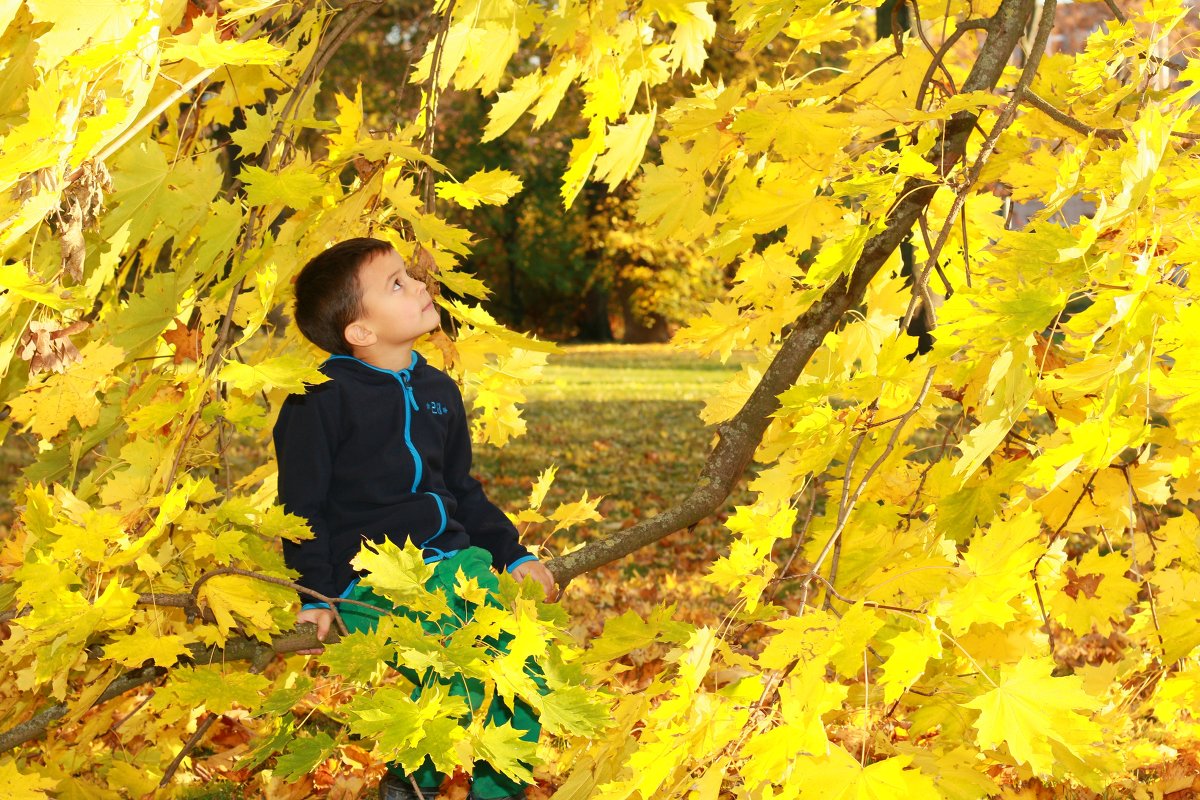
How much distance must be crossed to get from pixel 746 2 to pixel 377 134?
884 millimetres

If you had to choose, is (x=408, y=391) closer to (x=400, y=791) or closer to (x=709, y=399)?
(x=709, y=399)

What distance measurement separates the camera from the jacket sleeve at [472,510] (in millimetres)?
2736

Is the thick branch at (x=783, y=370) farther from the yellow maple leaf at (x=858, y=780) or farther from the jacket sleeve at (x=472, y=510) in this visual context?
the yellow maple leaf at (x=858, y=780)

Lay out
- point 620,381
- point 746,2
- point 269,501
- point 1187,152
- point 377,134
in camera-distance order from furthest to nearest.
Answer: point 620,381 → point 269,501 → point 377,134 → point 746,2 → point 1187,152

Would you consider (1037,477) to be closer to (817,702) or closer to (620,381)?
(817,702)

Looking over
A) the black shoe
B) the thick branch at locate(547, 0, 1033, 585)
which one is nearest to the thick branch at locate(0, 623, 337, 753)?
the black shoe

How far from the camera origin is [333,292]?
2.61 metres


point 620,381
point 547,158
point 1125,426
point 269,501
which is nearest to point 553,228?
point 547,158

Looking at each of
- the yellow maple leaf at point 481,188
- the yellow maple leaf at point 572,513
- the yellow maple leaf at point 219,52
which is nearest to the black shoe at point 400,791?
the yellow maple leaf at point 572,513

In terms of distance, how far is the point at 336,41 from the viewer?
2.35m

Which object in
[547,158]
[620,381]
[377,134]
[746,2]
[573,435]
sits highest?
[746,2]

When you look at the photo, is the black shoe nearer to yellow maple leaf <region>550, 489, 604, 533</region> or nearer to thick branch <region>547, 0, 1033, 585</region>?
thick branch <region>547, 0, 1033, 585</region>

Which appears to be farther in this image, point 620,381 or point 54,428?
point 620,381

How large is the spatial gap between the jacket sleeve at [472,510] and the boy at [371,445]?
12 mm
